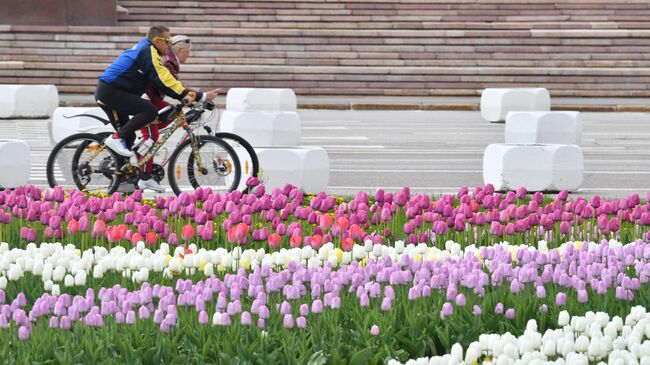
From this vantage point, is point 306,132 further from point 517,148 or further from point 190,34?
point 190,34

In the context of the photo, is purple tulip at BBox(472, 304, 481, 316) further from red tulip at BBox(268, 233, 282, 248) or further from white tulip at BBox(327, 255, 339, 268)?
red tulip at BBox(268, 233, 282, 248)

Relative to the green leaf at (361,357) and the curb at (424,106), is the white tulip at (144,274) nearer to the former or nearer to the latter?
the green leaf at (361,357)

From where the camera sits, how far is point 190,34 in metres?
34.5

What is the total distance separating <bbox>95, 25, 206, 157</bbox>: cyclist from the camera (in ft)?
39.1

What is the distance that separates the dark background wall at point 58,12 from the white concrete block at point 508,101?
13.8 metres

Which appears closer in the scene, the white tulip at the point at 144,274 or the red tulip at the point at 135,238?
the white tulip at the point at 144,274

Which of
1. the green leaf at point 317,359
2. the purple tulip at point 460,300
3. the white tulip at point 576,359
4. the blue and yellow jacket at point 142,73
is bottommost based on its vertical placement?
the green leaf at point 317,359

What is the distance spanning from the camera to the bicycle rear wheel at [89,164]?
39.9 ft

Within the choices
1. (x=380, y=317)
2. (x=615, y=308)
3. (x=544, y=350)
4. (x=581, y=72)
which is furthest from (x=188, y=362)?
(x=581, y=72)

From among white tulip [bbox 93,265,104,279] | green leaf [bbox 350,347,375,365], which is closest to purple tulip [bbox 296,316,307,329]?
green leaf [bbox 350,347,375,365]

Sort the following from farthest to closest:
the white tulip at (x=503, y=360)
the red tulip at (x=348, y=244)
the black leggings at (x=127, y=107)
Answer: the black leggings at (x=127, y=107), the red tulip at (x=348, y=244), the white tulip at (x=503, y=360)

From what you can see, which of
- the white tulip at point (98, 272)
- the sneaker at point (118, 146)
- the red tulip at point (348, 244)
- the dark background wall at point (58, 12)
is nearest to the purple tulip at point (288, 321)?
the white tulip at point (98, 272)

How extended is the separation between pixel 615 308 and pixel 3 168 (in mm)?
8338

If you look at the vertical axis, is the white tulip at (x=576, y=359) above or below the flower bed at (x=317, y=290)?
below
